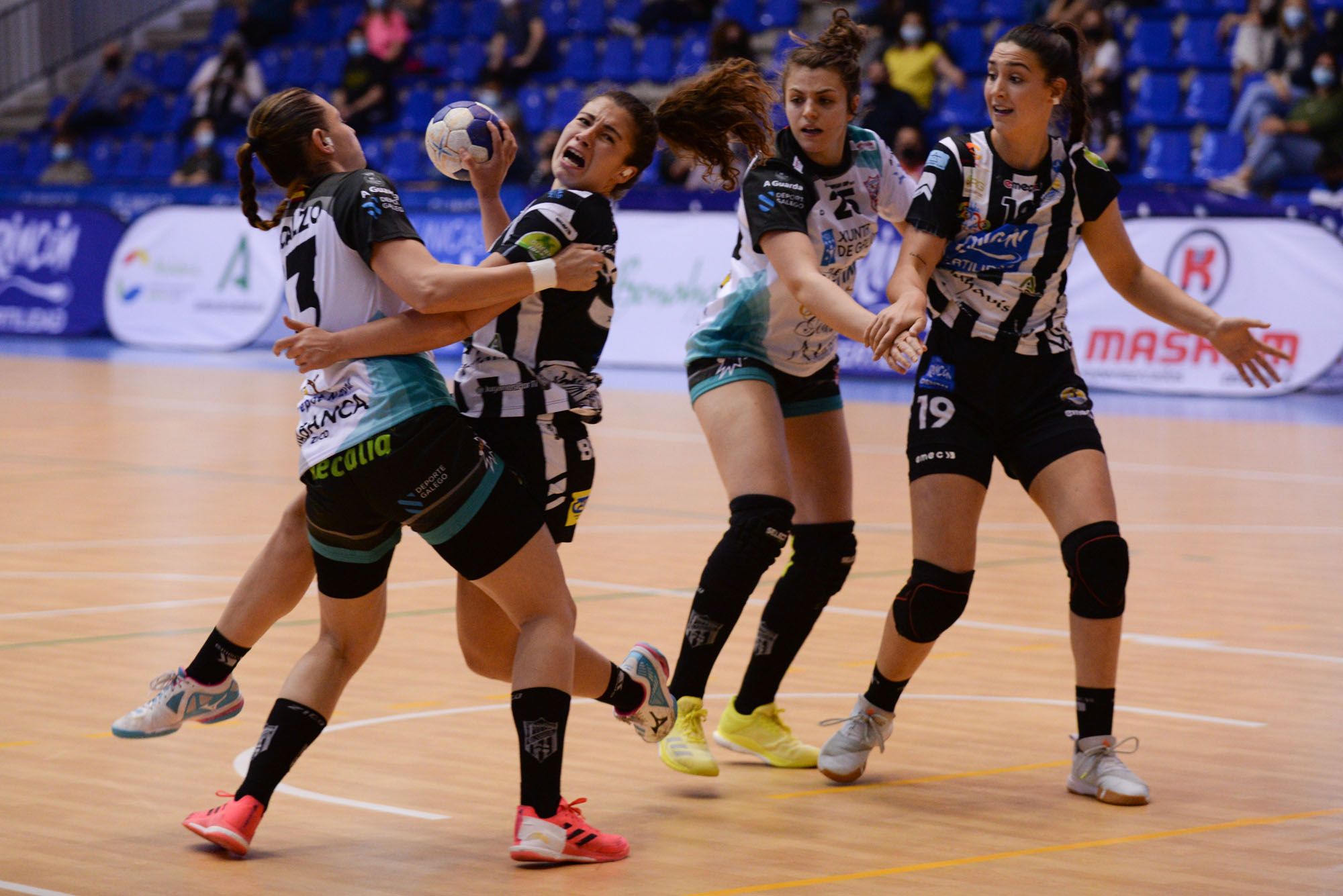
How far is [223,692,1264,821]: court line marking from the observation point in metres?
4.58

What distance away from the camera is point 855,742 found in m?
5.04

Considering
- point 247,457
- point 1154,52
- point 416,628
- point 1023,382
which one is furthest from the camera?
point 1154,52

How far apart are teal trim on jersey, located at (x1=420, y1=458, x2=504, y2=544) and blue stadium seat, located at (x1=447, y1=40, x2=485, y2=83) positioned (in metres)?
19.2

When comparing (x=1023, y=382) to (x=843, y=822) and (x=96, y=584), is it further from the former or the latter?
(x=96, y=584)


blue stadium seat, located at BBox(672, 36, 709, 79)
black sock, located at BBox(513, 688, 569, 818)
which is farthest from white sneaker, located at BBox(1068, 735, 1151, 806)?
blue stadium seat, located at BBox(672, 36, 709, 79)

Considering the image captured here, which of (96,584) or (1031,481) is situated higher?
(1031,481)

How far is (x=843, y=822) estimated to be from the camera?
455cm

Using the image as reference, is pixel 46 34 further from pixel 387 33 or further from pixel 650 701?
pixel 650 701

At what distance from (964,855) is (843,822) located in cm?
41

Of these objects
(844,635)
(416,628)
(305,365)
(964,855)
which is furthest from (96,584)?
(964,855)

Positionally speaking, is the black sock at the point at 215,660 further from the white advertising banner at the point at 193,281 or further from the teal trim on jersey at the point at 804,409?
the white advertising banner at the point at 193,281

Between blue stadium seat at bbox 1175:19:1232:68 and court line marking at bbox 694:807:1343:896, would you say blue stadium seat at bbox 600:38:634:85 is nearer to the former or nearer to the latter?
blue stadium seat at bbox 1175:19:1232:68

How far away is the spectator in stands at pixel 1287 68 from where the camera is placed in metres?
16.3

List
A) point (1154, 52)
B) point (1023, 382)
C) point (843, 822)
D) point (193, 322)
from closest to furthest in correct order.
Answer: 1. point (843, 822)
2. point (1023, 382)
3. point (1154, 52)
4. point (193, 322)
